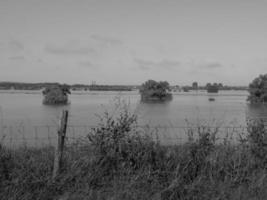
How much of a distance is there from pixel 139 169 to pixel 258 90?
63508 millimetres

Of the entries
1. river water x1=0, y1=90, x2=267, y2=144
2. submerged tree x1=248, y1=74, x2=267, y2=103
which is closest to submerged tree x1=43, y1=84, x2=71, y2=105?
river water x1=0, y1=90, x2=267, y2=144

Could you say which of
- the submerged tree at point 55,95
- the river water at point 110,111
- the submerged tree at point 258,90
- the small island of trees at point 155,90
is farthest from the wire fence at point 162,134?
the small island of trees at point 155,90

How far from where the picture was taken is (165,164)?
3965mm

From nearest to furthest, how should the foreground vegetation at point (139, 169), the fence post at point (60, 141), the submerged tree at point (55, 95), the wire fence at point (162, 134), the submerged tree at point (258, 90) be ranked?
the foreground vegetation at point (139, 169) → the fence post at point (60, 141) → the wire fence at point (162, 134) → the submerged tree at point (55, 95) → the submerged tree at point (258, 90)

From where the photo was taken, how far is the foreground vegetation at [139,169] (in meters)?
3.43

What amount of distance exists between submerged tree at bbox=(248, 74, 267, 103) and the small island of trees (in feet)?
82.5

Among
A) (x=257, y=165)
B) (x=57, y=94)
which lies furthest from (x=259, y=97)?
(x=257, y=165)

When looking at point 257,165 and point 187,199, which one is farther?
point 257,165

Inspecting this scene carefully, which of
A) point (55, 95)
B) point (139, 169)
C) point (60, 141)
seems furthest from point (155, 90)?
point (60, 141)

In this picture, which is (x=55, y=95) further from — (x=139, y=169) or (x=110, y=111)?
(x=139, y=169)

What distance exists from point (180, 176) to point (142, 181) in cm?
59

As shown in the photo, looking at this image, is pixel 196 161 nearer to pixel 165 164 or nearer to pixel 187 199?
pixel 165 164

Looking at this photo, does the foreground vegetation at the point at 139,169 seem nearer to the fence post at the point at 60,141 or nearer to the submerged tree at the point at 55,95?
the fence post at the point at 60,141

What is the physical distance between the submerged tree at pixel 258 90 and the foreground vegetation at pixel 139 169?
198 ft
